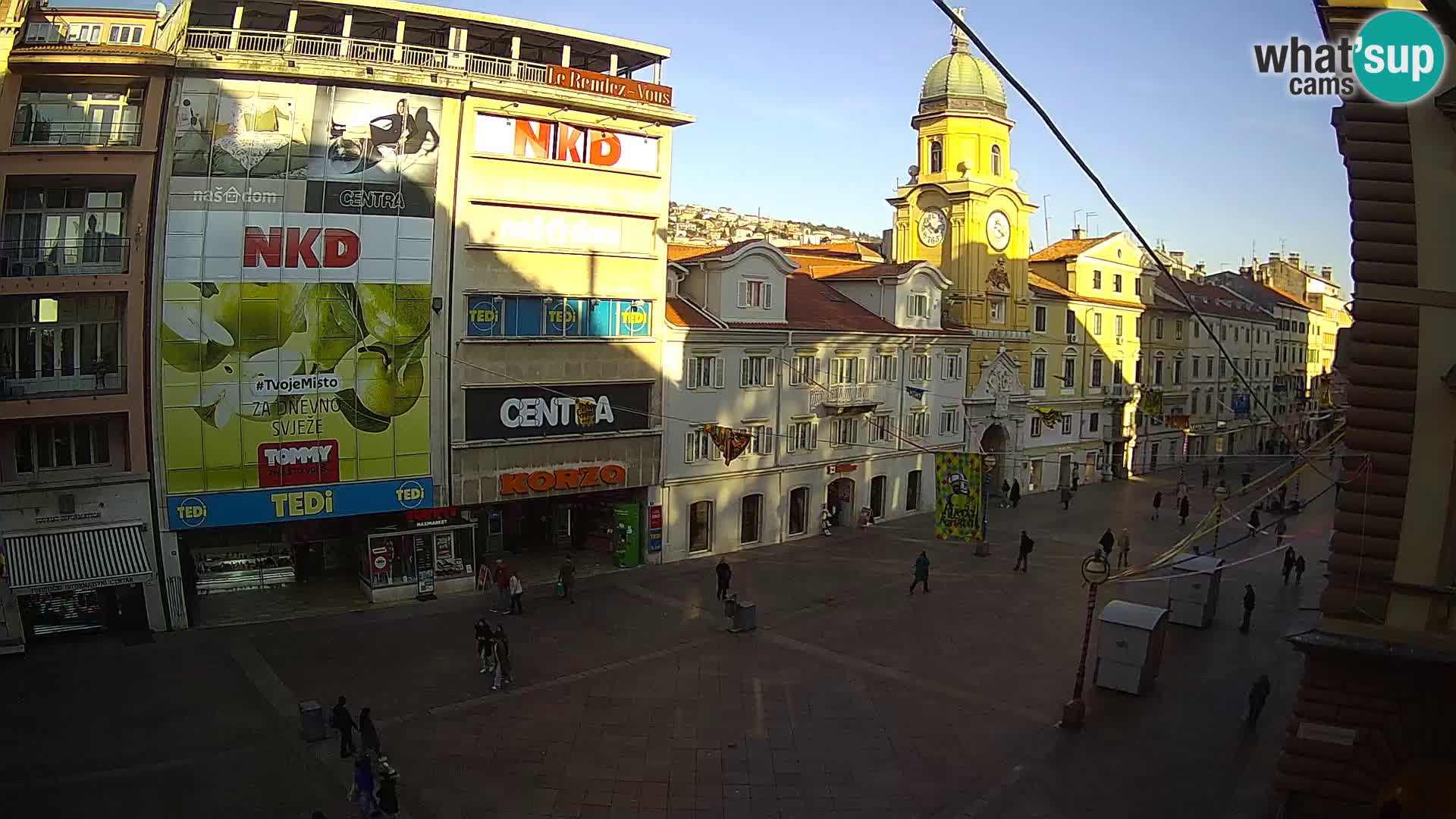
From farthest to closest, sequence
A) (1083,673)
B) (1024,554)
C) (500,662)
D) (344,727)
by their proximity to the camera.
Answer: (1024,554)
(500,662)
(1083,673)
(344,727)

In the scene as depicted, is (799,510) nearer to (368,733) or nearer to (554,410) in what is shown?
(554,410)

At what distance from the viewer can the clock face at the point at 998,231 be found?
54188mm

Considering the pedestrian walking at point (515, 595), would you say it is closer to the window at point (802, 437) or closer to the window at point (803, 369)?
the window at point (802, 437)

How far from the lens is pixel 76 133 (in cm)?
2759

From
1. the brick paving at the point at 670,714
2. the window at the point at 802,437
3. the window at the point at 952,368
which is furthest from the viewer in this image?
the window at the point at 952,368

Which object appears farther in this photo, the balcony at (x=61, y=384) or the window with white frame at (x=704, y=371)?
the window with white frame at (x=704, y=371)

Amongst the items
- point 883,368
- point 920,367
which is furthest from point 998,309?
point 883,368

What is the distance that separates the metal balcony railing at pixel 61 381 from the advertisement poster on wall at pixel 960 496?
22.8 m

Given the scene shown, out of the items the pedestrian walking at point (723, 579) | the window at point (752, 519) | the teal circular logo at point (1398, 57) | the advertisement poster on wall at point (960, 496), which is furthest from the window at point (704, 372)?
the teal circular logo at point (1398, 57)

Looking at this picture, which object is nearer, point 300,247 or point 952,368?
point 300,247

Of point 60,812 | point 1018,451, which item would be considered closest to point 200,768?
point 60,812

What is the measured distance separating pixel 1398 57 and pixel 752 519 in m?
29.4

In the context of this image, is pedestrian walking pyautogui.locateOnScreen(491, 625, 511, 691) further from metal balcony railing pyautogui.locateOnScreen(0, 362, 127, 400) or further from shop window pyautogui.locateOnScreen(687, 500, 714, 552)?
shop window pyautogui.locateOnScreen(687, 500, 714, 552)

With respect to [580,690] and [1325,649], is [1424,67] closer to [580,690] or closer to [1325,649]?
[1325,649]
